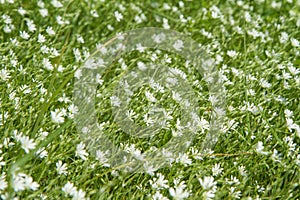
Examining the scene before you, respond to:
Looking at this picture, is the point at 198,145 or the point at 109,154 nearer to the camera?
the point at 109,154

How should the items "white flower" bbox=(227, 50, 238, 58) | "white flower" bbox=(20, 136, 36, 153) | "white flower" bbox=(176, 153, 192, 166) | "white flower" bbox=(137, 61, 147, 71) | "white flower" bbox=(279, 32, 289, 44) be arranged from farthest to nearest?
"white flower" bbox=(279, 32, 289, 44), "white flower" bbox=(227, 50, 238, 58), "white flower" bbox=(137, 61, 147, 71), "white flower" bbox=(176, 153, 192, 166), "white flower" bbox=(20, 136, 36, 153)

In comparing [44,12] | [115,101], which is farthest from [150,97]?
[44,12]

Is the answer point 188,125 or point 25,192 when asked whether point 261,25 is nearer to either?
point 188,125

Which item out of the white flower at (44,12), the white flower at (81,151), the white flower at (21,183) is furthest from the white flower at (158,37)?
the white flower at (21,183)

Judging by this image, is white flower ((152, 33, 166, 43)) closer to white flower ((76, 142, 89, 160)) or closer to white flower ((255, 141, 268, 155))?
white flower ((255, 141, 268, 155))

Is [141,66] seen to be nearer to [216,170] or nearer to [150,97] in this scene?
[150,97]

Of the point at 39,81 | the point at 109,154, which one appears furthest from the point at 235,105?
the point at 39,81

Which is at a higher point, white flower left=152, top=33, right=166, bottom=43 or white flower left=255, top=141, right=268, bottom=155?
white flower left=152, top=33, right=166, bottom=43

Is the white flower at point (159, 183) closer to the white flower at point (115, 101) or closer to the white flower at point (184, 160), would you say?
the white flower at point (184, 160)

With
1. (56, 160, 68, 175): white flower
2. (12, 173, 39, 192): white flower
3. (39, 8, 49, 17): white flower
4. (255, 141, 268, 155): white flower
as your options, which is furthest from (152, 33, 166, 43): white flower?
(12, 173, 39, 192): white flower
